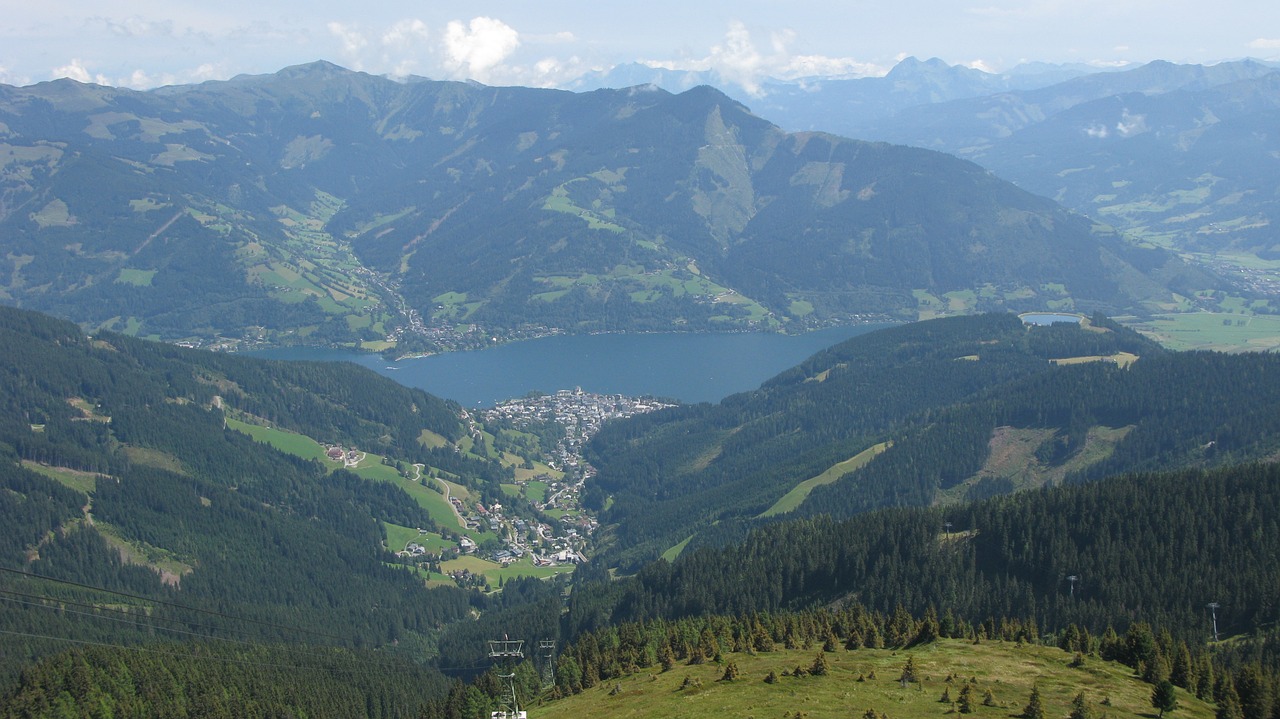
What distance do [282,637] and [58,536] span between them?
32.6 meters

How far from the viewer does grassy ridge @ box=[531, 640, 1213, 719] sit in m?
47.1

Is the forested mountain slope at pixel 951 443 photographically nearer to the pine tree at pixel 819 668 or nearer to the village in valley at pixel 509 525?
the village in valley at pixel 509 525

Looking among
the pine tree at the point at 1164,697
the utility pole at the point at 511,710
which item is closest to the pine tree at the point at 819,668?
the utility pole at the point at 511,710

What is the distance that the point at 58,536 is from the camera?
117750mm

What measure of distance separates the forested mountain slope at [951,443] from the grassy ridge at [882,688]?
75.9 m

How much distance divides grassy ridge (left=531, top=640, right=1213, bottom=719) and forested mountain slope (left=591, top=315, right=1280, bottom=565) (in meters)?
75.9

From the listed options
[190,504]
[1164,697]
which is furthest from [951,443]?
[1164,697]

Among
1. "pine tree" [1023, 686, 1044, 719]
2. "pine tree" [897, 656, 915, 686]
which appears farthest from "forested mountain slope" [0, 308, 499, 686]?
"pine tree" [1023, 686, 1044, 719]

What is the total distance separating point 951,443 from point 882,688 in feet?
339

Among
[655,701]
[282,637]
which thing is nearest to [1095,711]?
[655,701]

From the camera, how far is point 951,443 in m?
149

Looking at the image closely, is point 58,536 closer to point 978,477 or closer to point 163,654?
point 163,654

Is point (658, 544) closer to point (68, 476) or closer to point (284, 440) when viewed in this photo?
point (284, 440)

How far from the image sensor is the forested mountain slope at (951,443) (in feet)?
449
